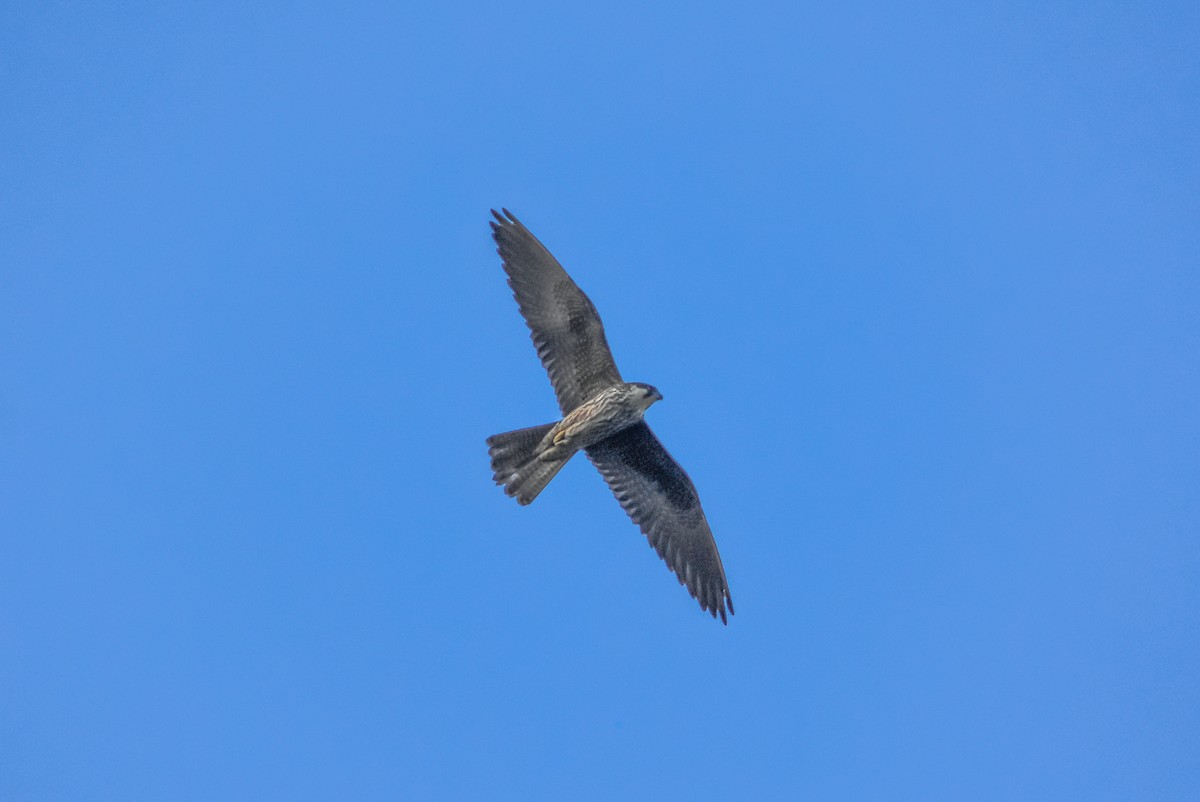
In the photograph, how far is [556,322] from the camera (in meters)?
15.4

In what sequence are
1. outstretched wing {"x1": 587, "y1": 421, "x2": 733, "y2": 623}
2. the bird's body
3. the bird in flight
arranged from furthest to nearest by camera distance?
1. outstretched wing {"x1": 587, "y1": 421, "x2": 733, "y2": 623}
2. the bird in flight
3. the bird's body

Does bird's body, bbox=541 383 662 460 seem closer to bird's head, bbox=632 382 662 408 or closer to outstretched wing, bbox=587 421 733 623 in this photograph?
bird's head, bbox=632 382 662 408

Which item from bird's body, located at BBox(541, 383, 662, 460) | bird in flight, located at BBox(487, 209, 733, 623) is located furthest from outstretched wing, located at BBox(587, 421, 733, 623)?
bird's body, located at BBox(541, 383, 662, 460)

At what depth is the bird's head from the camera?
15.0 m

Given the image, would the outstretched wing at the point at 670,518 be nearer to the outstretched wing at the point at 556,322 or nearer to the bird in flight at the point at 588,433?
the bird in flight at the point at 588,433

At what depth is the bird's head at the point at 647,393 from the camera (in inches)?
589

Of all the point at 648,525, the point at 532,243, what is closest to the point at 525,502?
the point at 648,525

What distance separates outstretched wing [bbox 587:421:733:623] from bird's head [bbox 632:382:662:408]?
1045mm

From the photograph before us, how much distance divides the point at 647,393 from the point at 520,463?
1.72m

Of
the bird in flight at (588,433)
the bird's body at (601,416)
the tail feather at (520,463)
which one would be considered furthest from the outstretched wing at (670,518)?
the tail feather at (520,463)

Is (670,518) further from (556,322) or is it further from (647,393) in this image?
(556,322)

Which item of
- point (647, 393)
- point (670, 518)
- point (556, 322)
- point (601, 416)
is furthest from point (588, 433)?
point (670, 518)

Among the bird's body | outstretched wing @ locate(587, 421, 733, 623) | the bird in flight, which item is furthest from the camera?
outstretched wing @ locate(587, 421, 733, 623)

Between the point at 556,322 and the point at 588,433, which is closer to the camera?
the point at 588,433
